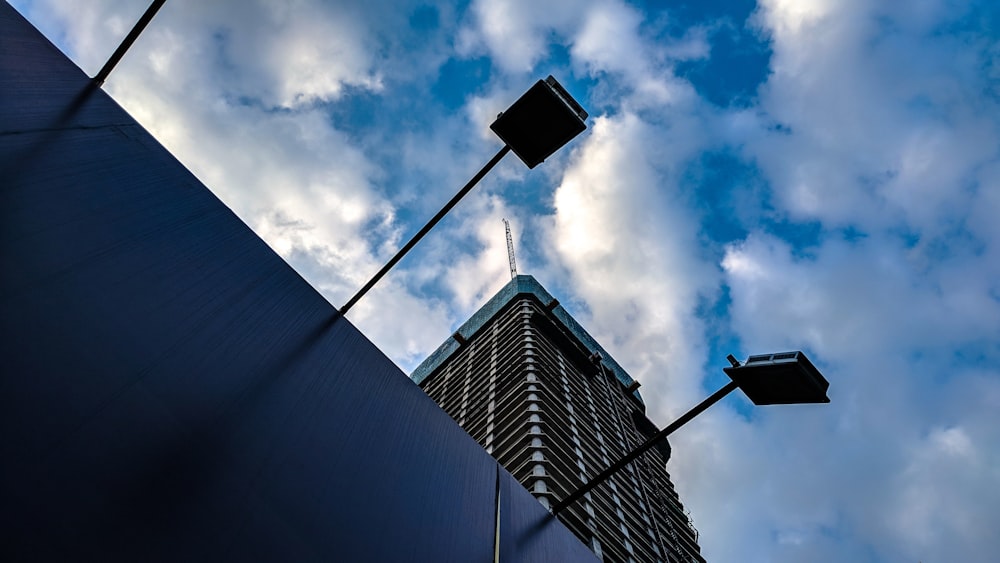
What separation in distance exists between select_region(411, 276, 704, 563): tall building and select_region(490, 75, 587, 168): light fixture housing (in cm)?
1832

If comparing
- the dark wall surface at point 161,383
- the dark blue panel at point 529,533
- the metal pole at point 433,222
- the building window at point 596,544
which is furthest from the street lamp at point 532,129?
the building window at point 596,544

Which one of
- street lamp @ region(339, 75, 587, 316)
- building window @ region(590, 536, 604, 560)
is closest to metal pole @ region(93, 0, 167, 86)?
street lamp @ region(339, 75, 587, 316)

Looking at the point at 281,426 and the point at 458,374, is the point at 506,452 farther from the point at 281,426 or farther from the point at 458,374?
the point at 281,426

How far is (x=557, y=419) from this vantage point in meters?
34.2

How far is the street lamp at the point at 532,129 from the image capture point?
912 cm

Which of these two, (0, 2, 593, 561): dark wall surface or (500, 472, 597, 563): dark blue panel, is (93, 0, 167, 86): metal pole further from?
(500, 472, 597, 563): dark blue panel

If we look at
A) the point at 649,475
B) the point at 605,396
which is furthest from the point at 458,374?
the point at 649,475

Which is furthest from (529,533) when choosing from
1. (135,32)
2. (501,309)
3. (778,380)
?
(501,309)

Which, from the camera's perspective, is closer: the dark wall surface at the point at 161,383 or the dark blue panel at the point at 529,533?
the dark wall surface at the point at 161,383

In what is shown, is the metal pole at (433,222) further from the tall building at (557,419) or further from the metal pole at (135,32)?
the tall building at (557,419)

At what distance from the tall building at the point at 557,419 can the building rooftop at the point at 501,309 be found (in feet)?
0.66

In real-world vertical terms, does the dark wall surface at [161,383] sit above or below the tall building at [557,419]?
below

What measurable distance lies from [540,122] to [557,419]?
27.0 m

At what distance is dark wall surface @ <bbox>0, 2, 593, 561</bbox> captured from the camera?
4.11 metres
